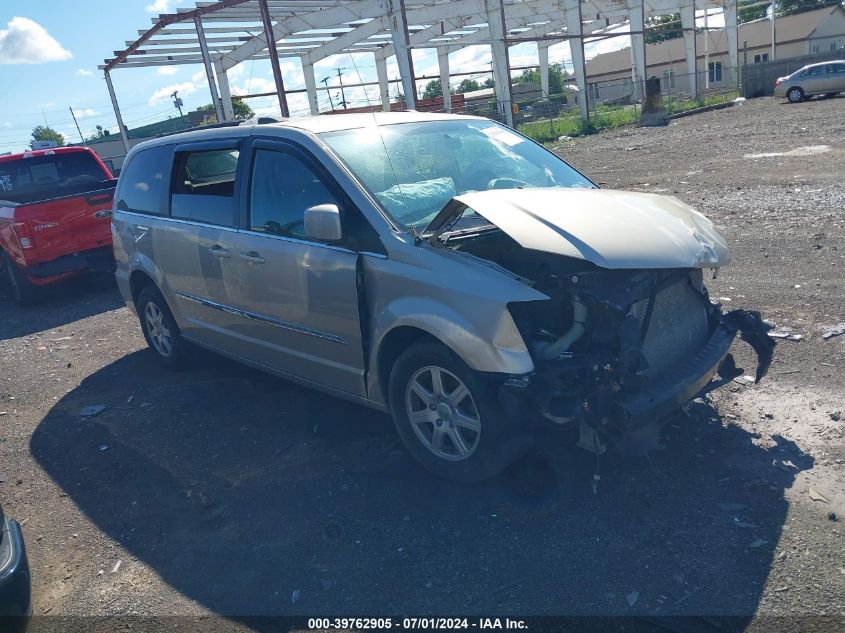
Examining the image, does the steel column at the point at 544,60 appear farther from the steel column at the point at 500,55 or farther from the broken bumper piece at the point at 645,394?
the broken bumper piece at the point at 645,394

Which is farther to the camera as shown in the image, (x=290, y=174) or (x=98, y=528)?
(x=290, y=174)

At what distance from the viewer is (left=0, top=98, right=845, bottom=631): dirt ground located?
315 centimetres

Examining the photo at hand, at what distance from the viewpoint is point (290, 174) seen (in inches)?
184

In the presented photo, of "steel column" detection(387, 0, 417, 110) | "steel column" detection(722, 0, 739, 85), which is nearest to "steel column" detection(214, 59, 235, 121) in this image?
"steel column" detection(387, 0, 417, 110)

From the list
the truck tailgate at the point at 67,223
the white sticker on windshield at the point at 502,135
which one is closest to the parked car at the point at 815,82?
the truck tailgate at the point at 67,223

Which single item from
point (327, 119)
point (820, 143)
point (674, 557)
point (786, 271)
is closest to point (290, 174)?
point (327, 119)

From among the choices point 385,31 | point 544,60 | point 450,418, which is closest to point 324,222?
point 450,418

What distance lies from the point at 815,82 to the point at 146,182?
33427mm

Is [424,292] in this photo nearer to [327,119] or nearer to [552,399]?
[552,399]

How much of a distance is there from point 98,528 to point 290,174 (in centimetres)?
245

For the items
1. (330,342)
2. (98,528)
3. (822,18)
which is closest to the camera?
(98,528)

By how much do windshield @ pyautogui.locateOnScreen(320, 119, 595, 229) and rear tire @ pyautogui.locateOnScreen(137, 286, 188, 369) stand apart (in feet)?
8.80

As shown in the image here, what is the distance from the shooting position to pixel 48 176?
37.0ft

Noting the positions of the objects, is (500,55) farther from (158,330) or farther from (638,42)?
(158,330)
